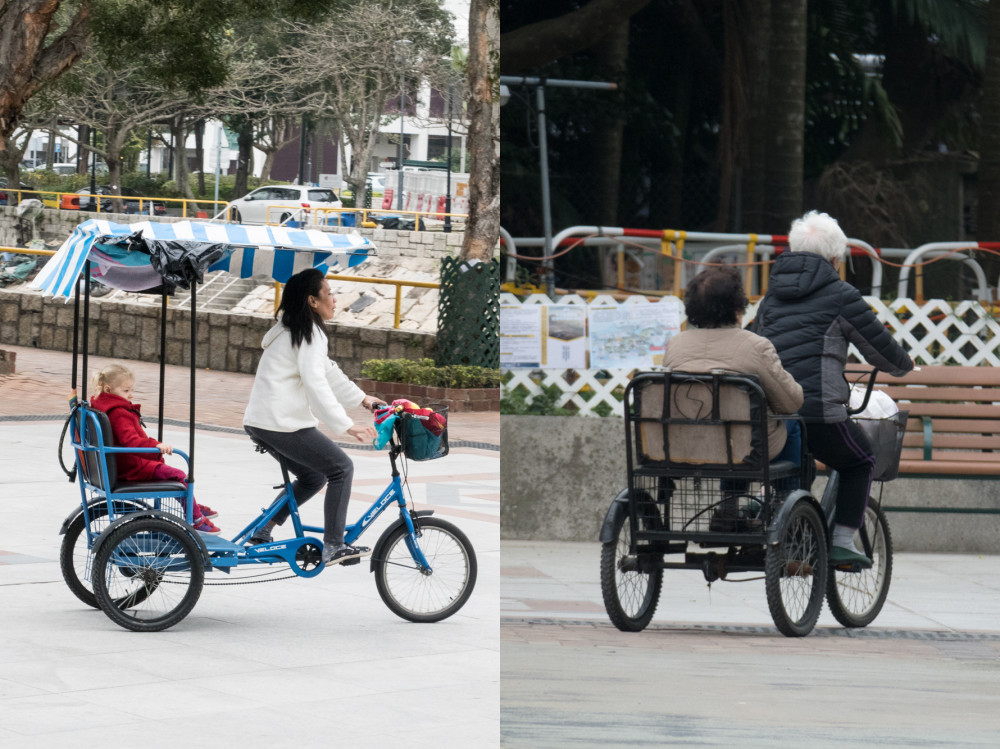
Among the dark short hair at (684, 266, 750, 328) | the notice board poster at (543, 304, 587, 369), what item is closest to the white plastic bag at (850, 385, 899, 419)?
the dark short hair at (684, 266, 750, 328)

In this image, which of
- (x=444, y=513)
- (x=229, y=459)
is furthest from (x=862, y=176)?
(x=229, y=459)

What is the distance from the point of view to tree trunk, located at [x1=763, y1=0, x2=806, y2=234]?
8.37 ft

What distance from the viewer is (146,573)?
520 centimetres

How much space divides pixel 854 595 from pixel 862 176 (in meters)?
2.03

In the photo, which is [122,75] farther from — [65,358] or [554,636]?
[554,636]

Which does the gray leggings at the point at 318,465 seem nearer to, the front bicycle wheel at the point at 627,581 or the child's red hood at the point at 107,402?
the child's red hood at the point at 107,402

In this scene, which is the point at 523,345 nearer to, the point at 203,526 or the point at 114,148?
the point at 203,526

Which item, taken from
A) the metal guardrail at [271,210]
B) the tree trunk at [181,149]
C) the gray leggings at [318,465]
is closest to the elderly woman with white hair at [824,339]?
the gray leggings at [318,465]

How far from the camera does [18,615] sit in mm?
5340

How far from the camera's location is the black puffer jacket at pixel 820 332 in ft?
14.6

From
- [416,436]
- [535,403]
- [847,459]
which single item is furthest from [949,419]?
[416,436]

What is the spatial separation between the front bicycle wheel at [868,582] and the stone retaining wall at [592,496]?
2.04 metres

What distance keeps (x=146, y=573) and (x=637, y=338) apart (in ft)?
7.74

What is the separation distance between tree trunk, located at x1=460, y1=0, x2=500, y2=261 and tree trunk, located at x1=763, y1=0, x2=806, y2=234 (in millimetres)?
10858
